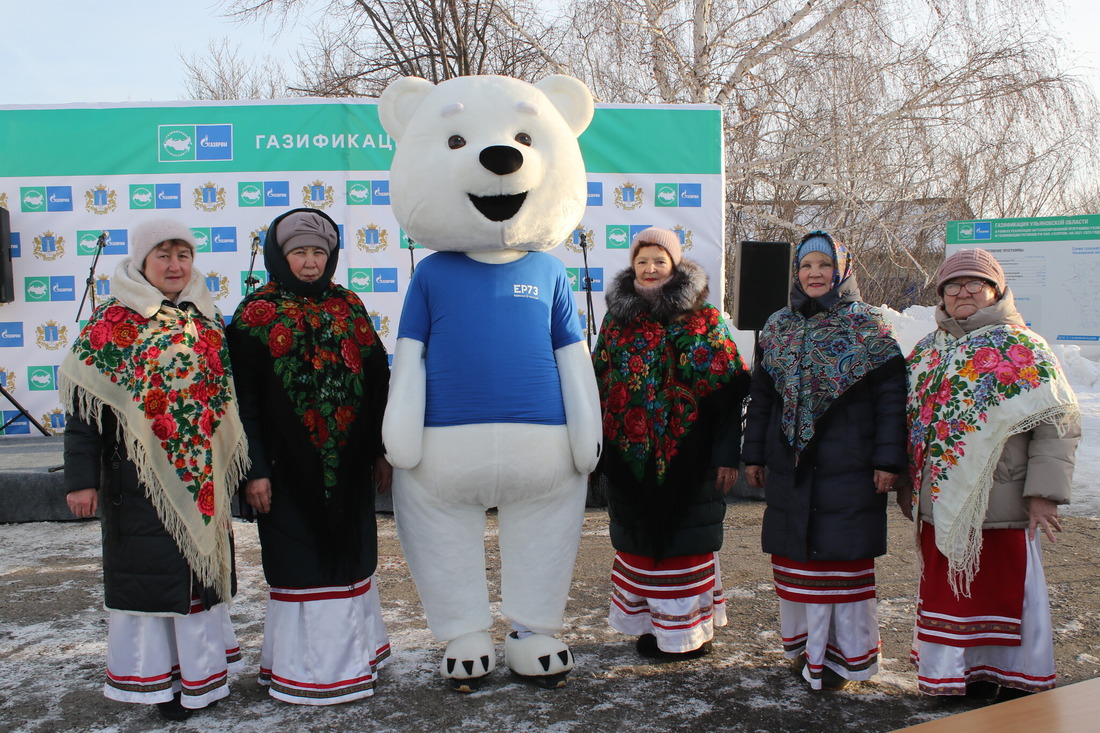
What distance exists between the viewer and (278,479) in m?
2.75

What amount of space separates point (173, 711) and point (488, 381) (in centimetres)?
141

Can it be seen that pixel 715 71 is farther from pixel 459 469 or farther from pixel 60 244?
pixel 459 469

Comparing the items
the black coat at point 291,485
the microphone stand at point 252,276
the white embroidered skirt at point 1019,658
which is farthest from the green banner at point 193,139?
the white embroidered skirt at point 1019,658

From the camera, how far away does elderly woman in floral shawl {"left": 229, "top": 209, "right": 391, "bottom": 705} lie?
8.93 feet

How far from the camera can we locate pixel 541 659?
2.81m

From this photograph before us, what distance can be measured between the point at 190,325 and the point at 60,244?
15.1 ft

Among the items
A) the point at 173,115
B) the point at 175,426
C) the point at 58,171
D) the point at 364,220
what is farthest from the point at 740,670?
the point at 58,171

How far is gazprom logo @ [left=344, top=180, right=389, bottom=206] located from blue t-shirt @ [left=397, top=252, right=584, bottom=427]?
3774mm

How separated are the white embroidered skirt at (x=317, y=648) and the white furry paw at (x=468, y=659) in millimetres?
271

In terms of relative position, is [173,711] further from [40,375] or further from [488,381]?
[40,375]

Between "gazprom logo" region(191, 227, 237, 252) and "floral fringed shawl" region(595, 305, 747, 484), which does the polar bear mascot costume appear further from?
"gazprom logo" region(191, 227, 237, 252)

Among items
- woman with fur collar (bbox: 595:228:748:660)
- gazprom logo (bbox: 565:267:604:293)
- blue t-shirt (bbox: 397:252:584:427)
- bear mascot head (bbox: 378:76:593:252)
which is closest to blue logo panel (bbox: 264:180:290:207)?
gazprom logo (bbox: 565:267:604:293)

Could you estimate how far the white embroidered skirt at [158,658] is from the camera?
8.63ft

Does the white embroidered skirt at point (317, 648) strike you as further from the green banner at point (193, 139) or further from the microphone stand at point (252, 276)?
the green banner at point (193, 139)
